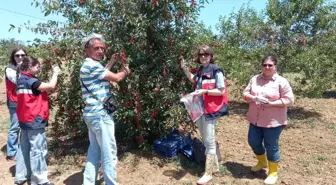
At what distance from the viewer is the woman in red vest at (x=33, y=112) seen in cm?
382

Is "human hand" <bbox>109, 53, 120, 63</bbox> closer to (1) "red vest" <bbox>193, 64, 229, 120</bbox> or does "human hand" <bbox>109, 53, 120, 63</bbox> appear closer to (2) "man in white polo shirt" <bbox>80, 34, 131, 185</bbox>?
(2) "man in white polo shirt" <bbox>80, 34, 131, 185</bbox>

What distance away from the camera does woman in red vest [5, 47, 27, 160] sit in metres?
4.81

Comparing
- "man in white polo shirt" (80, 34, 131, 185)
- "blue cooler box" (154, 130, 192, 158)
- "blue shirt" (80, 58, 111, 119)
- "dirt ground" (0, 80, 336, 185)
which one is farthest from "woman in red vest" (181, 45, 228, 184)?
"blue shirt" (80, 58, 111, 119)

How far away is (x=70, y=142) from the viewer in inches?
226

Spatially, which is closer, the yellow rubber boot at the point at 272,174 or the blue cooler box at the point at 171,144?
the yellow rubber boot at the point at 272,174

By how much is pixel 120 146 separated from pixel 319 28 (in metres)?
5.72

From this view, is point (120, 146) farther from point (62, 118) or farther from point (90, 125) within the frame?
point (90, 125)

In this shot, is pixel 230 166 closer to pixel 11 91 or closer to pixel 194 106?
pixel 194 106

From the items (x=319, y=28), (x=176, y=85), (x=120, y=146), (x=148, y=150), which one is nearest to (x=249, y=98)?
(x=176, y=85)

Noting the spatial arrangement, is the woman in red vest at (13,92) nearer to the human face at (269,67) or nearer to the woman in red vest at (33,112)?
the woman in red vest at (33,112)

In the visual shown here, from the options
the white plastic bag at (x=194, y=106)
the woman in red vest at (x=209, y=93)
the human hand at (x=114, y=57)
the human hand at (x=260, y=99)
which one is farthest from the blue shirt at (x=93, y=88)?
the human hand at (x=260, y=99)

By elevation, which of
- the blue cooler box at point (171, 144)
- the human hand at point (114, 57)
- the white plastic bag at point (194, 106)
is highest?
the human hand at point (114, 57)

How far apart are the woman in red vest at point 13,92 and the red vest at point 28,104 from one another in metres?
1.06

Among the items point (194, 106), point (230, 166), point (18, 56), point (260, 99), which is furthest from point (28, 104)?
point (230, 166)
